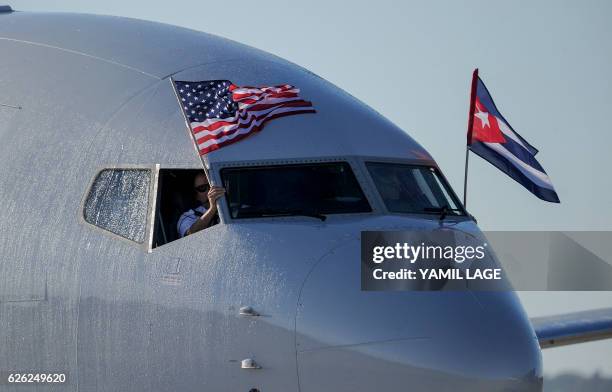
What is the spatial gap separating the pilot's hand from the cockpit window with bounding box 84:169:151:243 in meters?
0.72

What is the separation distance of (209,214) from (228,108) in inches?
56.3

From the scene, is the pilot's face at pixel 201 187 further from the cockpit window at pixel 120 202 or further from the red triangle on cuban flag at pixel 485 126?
the red triangle on cuban flag at pixel 485 126

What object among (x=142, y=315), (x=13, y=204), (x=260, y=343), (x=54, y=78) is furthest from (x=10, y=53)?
(x=260, y=343)

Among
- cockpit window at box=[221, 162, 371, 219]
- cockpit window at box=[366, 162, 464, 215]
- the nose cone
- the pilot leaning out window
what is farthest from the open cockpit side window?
cockpit window at box=[366, 162, 464, 215]

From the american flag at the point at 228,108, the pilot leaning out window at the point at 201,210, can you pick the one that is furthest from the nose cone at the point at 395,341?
the american flag at the point at 228,108

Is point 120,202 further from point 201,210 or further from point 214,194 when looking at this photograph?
point 214,194

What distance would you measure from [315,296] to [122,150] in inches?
114

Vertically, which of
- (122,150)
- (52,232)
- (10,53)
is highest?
(10,53)

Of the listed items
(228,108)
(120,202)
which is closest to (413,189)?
(228,108)

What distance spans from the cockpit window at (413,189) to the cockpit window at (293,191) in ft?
1.20

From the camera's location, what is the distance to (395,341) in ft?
44.4

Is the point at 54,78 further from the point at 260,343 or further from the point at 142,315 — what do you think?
the point at 260,343

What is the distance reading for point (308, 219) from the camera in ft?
47.9

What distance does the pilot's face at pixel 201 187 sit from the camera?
1491cm
